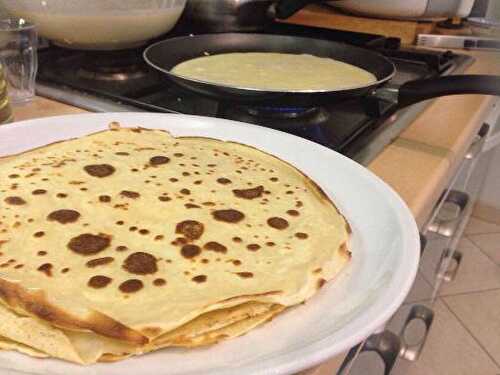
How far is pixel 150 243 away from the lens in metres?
0.56

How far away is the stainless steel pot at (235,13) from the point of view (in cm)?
145

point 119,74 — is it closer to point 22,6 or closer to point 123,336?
point 22,6

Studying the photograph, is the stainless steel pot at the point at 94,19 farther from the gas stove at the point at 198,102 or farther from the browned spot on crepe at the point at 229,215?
the browned spot on crepe at the point at 229,215

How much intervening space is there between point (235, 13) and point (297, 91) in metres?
0.73

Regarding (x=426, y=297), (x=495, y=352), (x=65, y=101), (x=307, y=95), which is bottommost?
(x=495, y=352)

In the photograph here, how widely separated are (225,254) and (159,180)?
0.19 metres

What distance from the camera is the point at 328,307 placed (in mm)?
498

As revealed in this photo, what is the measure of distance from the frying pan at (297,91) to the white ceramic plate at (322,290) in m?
0.07

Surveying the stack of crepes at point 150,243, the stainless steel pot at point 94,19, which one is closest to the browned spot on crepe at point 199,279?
the stack of crepes at point 150,243

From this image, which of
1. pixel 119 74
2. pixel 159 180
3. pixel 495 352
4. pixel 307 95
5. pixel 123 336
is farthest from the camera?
pixel 495 352

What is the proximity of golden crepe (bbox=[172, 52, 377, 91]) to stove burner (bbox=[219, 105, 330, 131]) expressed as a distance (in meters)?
0.07

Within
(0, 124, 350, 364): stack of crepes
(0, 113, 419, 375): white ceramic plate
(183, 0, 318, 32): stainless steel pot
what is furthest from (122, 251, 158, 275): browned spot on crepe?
(183, 0, 318, 32): stainless steel pot

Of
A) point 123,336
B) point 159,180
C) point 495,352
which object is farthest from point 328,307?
point 495,352

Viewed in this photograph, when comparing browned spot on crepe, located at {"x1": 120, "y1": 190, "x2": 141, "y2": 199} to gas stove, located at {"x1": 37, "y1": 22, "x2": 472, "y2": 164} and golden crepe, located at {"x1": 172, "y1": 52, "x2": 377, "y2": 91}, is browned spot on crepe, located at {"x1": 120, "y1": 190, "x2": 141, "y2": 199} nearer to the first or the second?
gas stove, located at {"x1": 37, "y1": 22, "x2": 472, "y2": 164}
